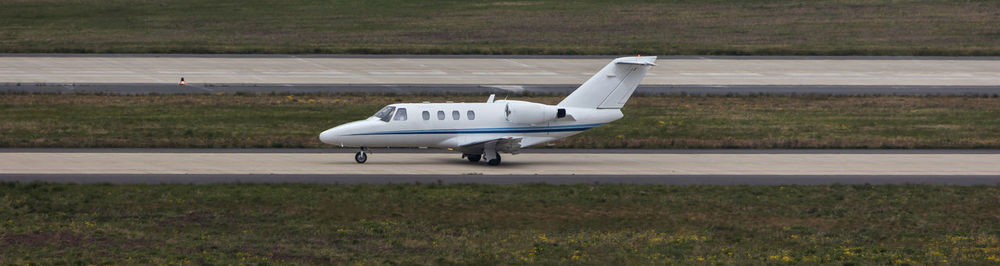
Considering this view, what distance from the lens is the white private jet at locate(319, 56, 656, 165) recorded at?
36.8m

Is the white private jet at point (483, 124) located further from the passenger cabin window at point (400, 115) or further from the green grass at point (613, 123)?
the green grass at point (613, 123)

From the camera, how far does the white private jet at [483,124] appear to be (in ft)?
121

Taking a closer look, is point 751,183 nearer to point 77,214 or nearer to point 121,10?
point 77,214

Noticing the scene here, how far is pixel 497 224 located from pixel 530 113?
1046 centimetres

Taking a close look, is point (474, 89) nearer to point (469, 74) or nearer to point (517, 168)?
point (469, 74)

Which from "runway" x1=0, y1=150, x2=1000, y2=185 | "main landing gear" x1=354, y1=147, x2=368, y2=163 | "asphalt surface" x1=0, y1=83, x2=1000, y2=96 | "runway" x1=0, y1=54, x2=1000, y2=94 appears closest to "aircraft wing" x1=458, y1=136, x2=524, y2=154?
"runway" x1=0, y1=150, x2=1000, y2=185

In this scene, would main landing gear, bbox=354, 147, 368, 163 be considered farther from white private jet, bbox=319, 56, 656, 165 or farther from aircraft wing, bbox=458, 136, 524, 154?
aircraft wing, bbox=458, 136, 524, 154

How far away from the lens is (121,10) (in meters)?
108

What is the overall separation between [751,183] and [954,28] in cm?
6993

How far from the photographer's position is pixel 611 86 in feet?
124

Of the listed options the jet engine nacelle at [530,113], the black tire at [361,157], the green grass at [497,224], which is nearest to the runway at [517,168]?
the black tire at [361,157]

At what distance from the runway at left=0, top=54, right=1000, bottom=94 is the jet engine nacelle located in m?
21.5

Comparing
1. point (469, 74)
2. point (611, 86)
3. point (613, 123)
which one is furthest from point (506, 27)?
point (611, 86)

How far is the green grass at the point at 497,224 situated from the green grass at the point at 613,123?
11.0m
